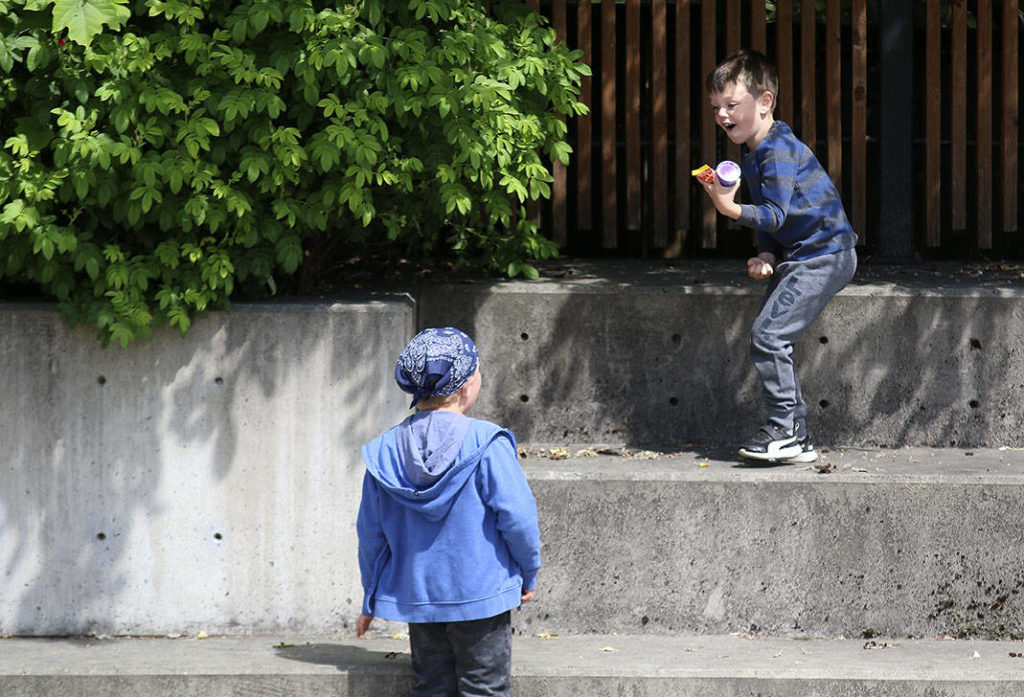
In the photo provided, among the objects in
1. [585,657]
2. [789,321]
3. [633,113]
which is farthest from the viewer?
[633,113]

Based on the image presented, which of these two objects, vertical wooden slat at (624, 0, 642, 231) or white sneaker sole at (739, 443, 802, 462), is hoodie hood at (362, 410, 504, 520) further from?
vertical wooden slat at (624, 0, 642, 231)

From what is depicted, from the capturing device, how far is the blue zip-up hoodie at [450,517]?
3.62 m

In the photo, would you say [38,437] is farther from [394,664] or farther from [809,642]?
[809,642]

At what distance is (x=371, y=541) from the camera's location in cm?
377

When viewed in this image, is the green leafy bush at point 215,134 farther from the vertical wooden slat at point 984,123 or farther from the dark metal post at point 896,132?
the vertical wooden slat at point 984,123

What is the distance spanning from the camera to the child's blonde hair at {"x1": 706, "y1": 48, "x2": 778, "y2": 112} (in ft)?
16.2

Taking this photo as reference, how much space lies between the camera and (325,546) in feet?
15.5

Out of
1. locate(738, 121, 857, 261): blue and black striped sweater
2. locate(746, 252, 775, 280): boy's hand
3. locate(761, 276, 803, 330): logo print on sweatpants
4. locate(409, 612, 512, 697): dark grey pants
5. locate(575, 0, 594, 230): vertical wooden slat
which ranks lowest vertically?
locate(409, 612, 512, 697): dark grey pants

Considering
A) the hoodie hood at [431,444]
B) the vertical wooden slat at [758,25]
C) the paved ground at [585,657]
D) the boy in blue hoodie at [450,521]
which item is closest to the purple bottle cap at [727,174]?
the boy in blue hoodie at [450,521]

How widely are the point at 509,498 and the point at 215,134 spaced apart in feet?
5.50

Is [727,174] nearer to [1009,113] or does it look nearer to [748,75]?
[748,75]

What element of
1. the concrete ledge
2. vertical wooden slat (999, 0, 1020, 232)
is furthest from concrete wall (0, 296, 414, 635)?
vertical wooden slat (999, 0, 1020, 232)

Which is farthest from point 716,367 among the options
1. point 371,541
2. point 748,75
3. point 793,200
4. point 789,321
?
point 371,541

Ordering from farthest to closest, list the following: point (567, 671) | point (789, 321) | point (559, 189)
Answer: point (559, 189) → point (789, 321) → point (567, 671)
